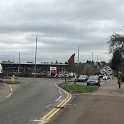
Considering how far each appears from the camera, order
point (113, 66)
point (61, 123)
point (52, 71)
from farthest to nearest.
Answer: point (113, 66)
point (52, 71)
point (61, 123)

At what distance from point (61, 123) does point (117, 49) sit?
111 meters

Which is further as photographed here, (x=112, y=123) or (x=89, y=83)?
(x=89, y=83)

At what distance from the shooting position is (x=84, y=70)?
16688 centimetres

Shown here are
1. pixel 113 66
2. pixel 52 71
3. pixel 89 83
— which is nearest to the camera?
pixel 89 83

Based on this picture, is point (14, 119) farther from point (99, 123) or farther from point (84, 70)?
point (84, 70)

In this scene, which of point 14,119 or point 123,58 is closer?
point 14,119

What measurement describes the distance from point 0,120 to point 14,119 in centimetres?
56

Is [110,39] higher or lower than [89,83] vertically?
higher

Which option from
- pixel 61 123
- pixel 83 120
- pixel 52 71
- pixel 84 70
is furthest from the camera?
pixel 84 70

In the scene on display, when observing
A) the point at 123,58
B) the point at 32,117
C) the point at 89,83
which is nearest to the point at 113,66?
the point at 123,58

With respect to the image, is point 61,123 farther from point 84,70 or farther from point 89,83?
point 84,70

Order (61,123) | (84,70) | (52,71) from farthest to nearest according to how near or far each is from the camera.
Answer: (84,70), (52,71), (61,123)

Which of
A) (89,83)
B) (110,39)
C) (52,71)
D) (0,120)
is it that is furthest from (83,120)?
(110,39)

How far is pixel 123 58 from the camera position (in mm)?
126438
